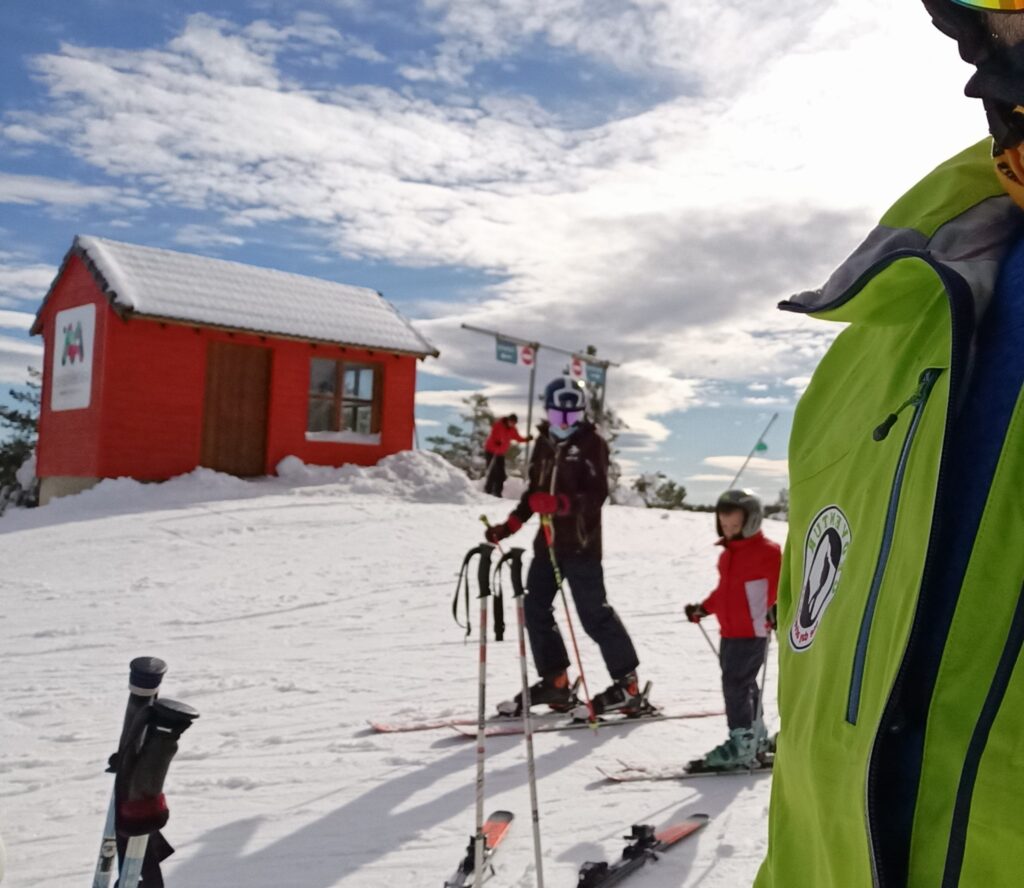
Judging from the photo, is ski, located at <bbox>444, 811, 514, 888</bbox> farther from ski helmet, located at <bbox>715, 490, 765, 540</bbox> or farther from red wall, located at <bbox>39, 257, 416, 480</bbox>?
red wall, located at <bbox>39, 257, 416, 480</bbox>

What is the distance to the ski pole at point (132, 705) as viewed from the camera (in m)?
1.98

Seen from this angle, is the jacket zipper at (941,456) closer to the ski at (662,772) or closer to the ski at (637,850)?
the ski at (637,850)

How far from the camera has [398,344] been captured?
20.5 meters

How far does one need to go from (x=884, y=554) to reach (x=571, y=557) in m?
5.26

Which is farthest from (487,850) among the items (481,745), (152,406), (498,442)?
(498,442)

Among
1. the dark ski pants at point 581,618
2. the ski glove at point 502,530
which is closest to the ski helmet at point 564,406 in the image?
the ski glove at point 502,530

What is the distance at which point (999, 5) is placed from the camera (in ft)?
3.37

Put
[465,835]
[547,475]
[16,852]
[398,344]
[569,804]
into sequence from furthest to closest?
[398,344]
[547,475]
[569,804]
[465,835]
[16,852]

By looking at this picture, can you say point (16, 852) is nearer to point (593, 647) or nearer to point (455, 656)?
point (455, 656)

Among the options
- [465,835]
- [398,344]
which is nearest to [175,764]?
[465,835]

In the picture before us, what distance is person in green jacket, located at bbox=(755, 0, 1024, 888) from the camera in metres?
0.90

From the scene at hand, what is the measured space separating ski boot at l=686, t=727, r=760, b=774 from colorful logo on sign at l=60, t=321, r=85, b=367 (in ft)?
53.9

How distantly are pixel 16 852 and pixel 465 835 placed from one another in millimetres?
1862

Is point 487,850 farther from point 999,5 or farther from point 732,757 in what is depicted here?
point 999,5
